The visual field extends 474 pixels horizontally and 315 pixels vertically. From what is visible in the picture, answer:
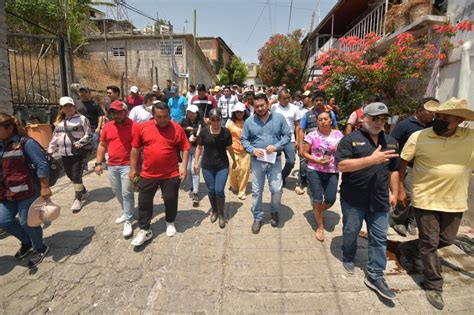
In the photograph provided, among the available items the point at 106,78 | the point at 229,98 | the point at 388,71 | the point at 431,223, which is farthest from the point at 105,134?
the point at 106,78

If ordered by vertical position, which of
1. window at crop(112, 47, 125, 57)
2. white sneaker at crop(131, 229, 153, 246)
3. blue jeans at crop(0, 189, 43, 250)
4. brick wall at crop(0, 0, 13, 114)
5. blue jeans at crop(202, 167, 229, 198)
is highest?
window at crop(112, 47, 125, 57)

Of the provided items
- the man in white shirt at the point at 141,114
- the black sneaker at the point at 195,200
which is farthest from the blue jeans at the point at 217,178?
the man in white shirt at the point at 141,114

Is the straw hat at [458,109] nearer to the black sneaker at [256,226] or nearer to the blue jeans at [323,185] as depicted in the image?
the blue jeans at [323,185]

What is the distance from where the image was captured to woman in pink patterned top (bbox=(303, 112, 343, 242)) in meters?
3.74

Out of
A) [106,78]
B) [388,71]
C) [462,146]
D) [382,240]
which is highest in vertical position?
[106,78]

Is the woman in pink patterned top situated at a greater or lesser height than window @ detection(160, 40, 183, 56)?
lesser

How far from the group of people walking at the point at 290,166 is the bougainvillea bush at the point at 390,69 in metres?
2.43

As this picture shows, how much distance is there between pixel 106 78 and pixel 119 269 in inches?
740

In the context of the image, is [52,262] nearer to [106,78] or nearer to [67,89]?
[67,89]

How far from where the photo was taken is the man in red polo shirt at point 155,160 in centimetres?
362

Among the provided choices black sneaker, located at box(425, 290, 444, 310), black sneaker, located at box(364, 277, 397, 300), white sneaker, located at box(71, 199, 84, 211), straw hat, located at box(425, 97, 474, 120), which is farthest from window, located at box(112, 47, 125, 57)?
black sneaker, located at box(425, 290, 444, 310)

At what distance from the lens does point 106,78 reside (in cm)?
1919

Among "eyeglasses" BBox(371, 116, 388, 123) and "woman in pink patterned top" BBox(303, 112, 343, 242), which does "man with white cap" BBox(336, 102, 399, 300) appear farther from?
"woman in pink patterned top" BBox(303, 112, 343, 242)

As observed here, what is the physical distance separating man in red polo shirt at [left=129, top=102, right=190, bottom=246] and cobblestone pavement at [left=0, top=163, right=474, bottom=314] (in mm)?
476
